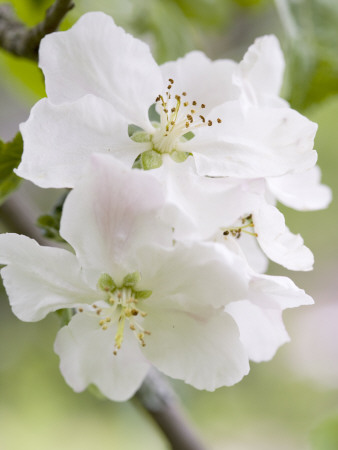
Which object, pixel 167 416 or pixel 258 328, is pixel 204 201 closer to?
pixel 258 328

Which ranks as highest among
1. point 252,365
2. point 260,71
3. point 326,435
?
point 260,71

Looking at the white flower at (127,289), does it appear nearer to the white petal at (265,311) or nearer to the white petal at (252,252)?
the white petal at (265,311)

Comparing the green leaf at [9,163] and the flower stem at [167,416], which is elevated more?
the green leaf at [9,163]

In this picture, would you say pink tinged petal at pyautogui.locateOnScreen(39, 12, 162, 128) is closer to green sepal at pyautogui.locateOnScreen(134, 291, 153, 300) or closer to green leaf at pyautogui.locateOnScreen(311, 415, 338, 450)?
green sepal at pyautogui.locateOnScreen(134, 291, 153, 300)

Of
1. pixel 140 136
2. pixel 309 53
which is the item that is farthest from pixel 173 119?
pixel 309 53

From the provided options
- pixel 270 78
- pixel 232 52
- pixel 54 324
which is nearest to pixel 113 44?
pixel 270 78

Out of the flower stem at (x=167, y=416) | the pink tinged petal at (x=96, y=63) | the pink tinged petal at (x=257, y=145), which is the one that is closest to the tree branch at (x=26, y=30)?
the pink tinged petal at (x=96, y=63)

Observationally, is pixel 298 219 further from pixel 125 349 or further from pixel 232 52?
pixel 125 349
